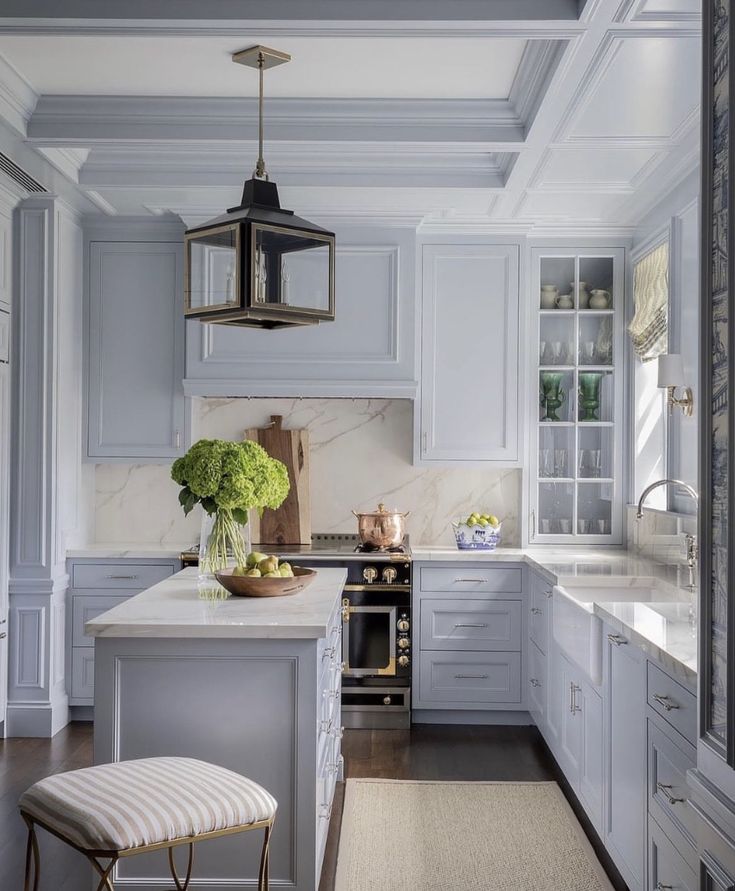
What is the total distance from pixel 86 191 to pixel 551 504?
2886mm

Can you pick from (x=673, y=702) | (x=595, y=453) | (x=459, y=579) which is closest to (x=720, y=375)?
(x=673, y=702)

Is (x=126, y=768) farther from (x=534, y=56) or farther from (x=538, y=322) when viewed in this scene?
(x=538, y=322)

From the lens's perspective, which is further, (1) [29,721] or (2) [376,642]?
(2) [376,642]

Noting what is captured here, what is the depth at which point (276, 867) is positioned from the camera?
102 inches

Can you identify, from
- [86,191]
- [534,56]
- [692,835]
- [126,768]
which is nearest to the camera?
[692,835]

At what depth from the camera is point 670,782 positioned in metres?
2.32

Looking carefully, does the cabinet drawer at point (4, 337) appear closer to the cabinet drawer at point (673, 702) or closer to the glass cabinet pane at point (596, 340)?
the glass cabinet pane at point (596, 340)

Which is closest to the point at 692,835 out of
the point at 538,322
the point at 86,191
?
the point at 538,322

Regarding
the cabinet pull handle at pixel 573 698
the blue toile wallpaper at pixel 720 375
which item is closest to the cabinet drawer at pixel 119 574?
the cabinet pull handle at pixel 573 698

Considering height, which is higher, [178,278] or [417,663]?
[178,278]

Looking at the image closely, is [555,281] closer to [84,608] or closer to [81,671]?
[84,608]

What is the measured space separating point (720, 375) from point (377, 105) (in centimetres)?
240

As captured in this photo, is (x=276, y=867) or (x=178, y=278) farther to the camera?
(x=178, y=278)

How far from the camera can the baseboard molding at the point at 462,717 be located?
15.4 feet
